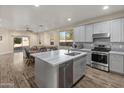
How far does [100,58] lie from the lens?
4527 mm

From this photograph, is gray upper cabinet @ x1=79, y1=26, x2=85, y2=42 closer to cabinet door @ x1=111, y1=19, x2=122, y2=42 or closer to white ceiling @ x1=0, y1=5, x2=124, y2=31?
white ceiling @ x1=0, y1=5, x2=124, y2=31

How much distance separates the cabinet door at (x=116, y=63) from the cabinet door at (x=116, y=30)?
723 millimetres

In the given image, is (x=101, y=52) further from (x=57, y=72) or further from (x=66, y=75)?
(x=57, y=72)

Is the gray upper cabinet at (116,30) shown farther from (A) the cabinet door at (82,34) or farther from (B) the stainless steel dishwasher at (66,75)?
(B) the stainless steel dishwasher at (66,75)

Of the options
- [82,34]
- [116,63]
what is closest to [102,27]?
[82,34]

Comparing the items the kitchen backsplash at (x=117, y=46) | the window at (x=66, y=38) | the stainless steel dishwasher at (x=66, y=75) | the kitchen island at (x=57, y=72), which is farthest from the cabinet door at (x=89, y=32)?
the stainless steel dishwasher at (x=66, y=75)

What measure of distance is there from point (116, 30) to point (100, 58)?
1356mm

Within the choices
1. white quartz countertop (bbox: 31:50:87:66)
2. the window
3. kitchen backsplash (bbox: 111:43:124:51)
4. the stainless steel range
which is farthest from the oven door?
the window

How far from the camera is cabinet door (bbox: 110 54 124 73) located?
148 inches
